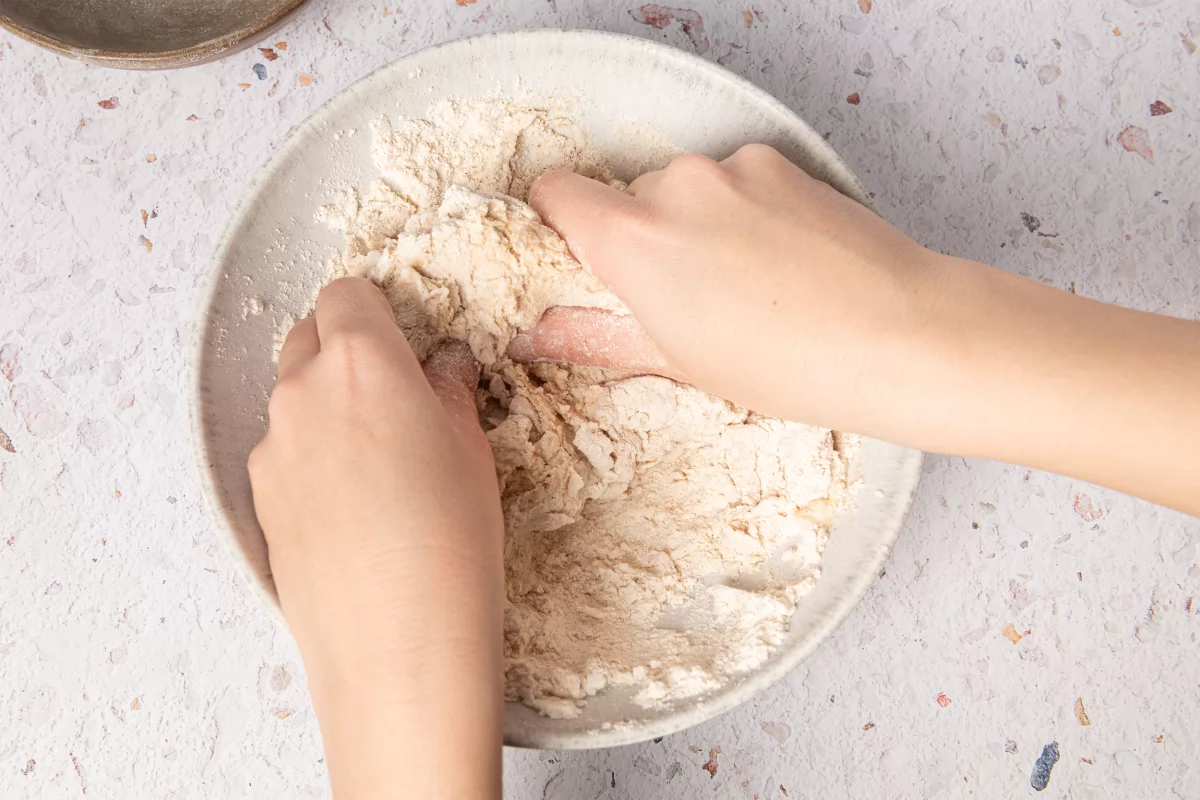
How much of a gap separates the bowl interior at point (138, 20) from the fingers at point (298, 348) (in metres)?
0.30

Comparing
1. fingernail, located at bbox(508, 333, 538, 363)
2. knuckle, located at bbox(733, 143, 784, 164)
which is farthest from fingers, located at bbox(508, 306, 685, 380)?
knuckle, located at bbox(733, 143, 784, 164)

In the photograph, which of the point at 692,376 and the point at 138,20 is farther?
the point at 138,20

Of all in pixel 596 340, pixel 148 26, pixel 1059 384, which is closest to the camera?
pixel 1059 384

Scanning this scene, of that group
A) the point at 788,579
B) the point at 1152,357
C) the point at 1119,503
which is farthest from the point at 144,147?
the point at 1119,503

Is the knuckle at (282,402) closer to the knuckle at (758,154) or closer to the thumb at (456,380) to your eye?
the thumb at (456,380)

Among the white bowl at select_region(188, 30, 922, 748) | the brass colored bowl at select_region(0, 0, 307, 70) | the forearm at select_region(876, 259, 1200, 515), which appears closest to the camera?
the forearm at select_region(876, 259, 1200, 515)

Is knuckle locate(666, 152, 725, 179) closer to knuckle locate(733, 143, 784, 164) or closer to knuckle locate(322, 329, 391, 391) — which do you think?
knuckle locate(733, 143, 784, 164)

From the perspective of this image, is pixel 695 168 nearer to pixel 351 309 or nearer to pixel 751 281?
pixel 751 281

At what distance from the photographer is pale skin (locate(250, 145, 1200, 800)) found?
1.45 ft

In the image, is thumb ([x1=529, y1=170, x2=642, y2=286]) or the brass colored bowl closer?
thumb ([x1=529, y1=170, x2=642, y2=286])

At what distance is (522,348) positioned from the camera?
0.56 metres

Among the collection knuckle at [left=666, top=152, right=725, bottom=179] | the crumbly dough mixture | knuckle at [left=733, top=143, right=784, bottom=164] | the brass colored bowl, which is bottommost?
the crumbly dough mixture

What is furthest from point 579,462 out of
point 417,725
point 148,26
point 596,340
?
point 148,26

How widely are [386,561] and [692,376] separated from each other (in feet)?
0.72
